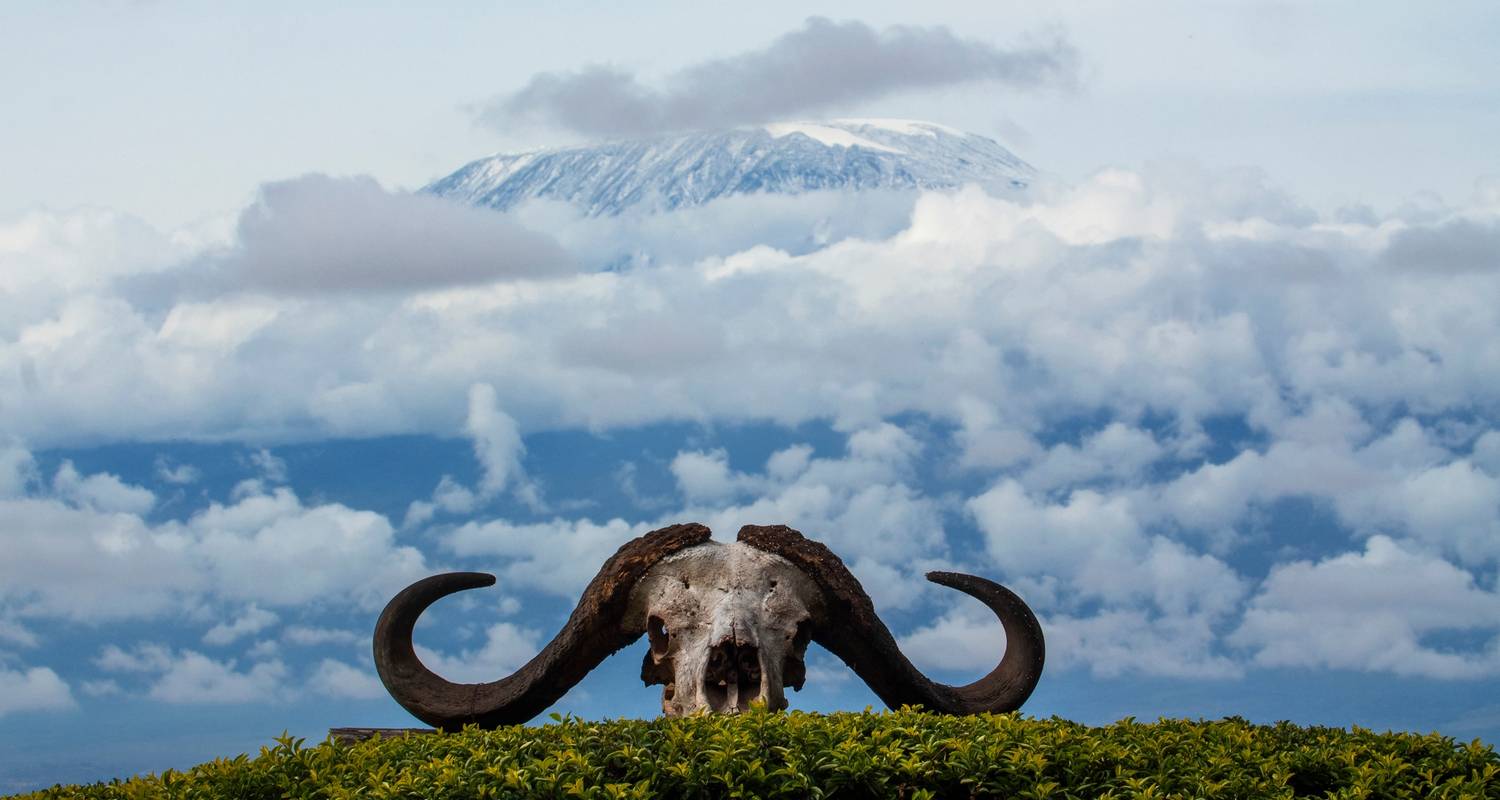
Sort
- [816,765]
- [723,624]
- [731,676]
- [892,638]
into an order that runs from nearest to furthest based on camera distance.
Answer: [816,765], [731,676], [723,624], [892,638]

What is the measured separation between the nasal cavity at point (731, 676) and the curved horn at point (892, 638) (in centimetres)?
97

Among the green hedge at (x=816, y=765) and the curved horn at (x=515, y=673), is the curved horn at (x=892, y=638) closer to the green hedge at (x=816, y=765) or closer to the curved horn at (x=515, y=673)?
the curved horn at (x=515, y=673)

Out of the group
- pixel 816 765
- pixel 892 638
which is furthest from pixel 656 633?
pixel 816 765

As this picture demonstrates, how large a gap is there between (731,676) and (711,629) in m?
0.40

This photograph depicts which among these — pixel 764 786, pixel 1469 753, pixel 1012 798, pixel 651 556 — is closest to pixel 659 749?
pixel 764 786

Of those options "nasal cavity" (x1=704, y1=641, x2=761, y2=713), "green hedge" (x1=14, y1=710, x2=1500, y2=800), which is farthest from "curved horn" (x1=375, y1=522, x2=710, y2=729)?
"green hedge" (x1=14, y1=710, x2=1500, y2=800)

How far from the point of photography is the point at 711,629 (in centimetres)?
1062

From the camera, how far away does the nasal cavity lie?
10281 millimetres

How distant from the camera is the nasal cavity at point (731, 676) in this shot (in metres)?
10.3

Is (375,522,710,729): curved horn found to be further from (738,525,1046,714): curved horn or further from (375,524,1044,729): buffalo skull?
(738,525,1046,714): curved horn

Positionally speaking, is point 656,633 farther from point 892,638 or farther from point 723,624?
point 892,638

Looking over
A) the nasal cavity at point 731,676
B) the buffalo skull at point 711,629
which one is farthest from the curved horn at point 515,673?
the nasal cavity at point 731,676

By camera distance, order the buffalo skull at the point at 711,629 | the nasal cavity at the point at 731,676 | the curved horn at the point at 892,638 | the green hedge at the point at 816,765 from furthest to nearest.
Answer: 1. the curved horn at the point at 892,638
2. the buffalo skull at the point at 711,629
3. the nasal cavity at the point at 731,676
4. the green hedge at the point at 816,765

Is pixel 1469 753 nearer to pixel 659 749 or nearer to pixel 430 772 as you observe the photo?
pixel 659 749
